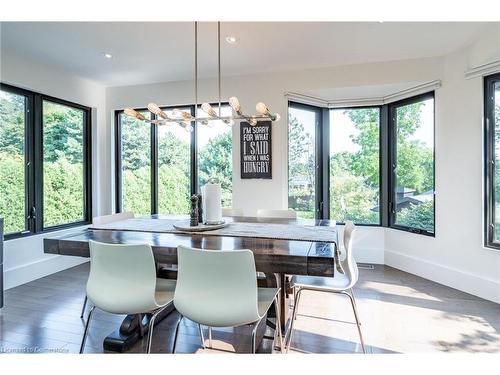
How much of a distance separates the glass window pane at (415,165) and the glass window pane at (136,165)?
363 centimetres

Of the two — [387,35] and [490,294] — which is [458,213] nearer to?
[490,294]

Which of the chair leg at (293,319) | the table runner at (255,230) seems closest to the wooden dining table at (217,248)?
the table runner at (255,230)

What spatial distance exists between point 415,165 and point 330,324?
96.9 inches

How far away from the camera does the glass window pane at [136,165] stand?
4.70m

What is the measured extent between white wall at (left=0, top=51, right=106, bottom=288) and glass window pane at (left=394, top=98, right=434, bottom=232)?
429 centimetres

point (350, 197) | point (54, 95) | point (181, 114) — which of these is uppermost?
point (54, 95)

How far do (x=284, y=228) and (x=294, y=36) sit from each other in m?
→ 1.89

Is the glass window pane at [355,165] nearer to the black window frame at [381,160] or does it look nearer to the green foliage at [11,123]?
the black window frame at [381,160]

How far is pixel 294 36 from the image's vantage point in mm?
2979

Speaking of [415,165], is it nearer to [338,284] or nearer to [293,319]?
[338,284]

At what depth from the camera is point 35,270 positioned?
3629mm

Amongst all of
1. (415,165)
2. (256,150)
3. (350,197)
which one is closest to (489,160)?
(415,165)
